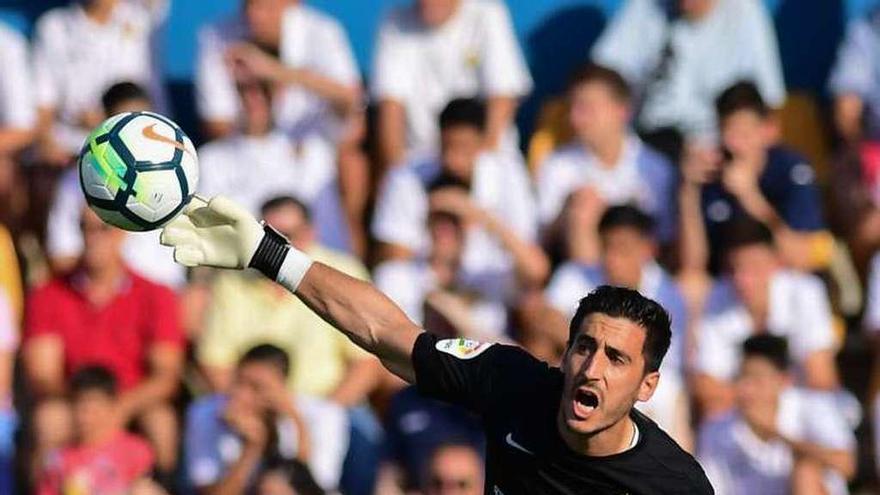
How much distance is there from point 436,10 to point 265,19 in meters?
0.91

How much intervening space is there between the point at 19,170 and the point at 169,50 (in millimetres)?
1266

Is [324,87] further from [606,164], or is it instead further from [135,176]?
[135,176]

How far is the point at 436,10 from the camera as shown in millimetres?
10758

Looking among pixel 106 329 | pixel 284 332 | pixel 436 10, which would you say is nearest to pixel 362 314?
pixel 284 332

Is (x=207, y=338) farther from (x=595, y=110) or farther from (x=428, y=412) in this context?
(x=595, y=110)

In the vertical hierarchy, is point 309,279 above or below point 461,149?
below

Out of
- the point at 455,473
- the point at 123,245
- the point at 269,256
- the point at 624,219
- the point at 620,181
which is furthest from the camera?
the point at 620,181

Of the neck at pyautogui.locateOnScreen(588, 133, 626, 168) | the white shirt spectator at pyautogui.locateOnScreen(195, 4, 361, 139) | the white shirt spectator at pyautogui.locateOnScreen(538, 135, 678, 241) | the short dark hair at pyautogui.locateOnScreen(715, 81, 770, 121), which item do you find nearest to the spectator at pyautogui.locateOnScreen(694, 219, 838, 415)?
the white shirt spectator at pyautogui.locateOnScreen(538, 135, 678, 241)

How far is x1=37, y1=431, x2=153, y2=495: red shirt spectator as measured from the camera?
9.27 m

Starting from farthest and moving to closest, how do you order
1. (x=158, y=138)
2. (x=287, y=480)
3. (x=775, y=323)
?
1. (x=775, y=323)
2. (x=287, y=480)
3. (x=158, y=138)

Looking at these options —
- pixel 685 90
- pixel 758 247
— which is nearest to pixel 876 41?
pixel 685 90

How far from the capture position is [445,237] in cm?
995

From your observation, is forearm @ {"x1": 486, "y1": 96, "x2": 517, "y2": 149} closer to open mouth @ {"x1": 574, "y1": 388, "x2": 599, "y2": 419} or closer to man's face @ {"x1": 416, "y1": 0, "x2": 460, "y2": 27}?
man's face @ {"x1": 416, "y1": 0, "x2": 460, "y2": 27}

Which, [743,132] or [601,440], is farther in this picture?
[743,132]
